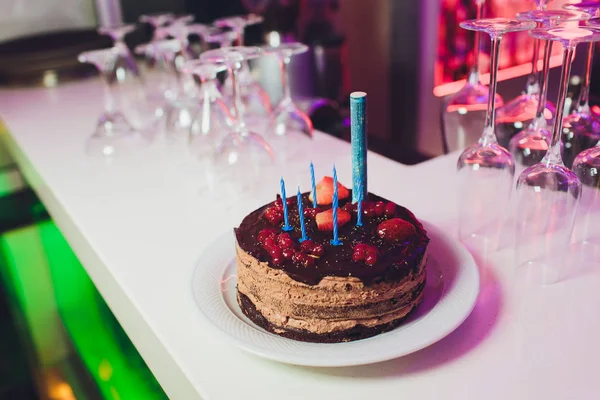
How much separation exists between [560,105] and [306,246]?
0.43 meters

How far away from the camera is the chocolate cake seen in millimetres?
816

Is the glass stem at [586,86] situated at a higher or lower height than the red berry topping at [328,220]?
higher

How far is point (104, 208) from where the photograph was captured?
137cm

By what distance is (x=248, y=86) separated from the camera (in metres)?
1.70

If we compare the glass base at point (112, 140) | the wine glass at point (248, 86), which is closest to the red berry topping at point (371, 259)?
the wine glass at point (248, 86)

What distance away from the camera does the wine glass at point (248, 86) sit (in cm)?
164

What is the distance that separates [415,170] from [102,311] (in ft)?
3.37

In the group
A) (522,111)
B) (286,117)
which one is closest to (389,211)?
(522,111)

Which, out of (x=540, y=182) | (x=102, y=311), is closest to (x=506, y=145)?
(x=540, y=182)

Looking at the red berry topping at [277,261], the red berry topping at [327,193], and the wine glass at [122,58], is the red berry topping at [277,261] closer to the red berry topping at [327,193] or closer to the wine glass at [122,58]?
the red berry topping at [327,193]

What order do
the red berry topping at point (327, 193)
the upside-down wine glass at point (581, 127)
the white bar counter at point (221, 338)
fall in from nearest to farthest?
the white bar counter at point (221, 338), the red berry topping at point (327, 193), the upside-down wine glass at point (581, 127)

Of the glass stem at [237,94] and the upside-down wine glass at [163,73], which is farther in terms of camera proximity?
the upside-down wine glass at [163,73]

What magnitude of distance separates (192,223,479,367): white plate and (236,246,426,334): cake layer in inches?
1.0

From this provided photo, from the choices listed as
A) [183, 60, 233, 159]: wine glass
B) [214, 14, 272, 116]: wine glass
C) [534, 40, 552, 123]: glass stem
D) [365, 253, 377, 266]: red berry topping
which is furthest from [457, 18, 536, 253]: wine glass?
[214, 14, 272, 116]: wine glass
